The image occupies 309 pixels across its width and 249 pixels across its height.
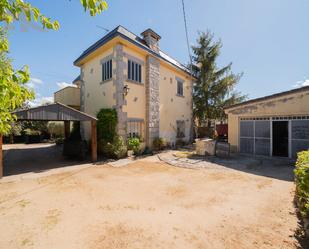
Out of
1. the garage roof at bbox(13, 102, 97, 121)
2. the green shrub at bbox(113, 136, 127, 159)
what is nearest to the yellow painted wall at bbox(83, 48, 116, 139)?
the green shrub at bbox(113, 136, 127, 159)

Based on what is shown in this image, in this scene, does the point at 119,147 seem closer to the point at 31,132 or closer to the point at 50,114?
the point at 50,114

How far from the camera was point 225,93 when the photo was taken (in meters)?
20.5

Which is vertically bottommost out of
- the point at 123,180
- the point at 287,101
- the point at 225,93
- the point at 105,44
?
the point at 123,180

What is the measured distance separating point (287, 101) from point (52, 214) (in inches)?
463

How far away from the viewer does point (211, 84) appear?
2062 cm

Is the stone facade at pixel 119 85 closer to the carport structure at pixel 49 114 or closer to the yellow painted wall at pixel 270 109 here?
the carport structure at pixel 49 114

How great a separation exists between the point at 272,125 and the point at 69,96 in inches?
585

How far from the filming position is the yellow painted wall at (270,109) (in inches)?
363

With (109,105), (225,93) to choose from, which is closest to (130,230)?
(109,105)

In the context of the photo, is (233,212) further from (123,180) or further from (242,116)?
(242,116)

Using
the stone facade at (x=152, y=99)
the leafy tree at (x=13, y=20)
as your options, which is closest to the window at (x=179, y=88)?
the stone facade at (x=152, y=99)

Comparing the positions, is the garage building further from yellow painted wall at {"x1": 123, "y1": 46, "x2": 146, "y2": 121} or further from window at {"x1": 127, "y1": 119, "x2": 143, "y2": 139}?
window at {"x1": 127, "y1": 119, "x2": 143, "y2": 139}

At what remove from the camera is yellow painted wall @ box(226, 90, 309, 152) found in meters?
9.22

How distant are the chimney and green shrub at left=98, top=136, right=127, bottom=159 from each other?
7.45 metres
